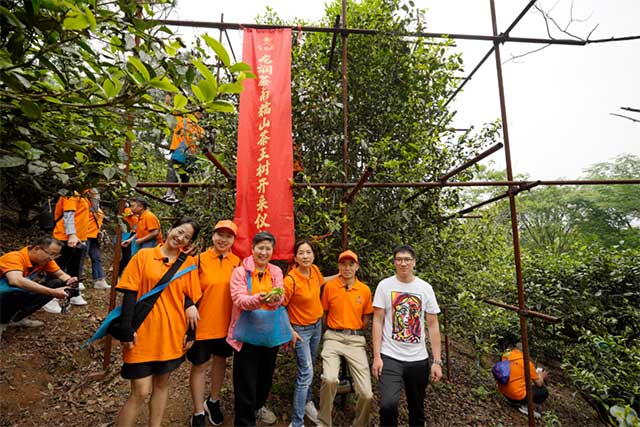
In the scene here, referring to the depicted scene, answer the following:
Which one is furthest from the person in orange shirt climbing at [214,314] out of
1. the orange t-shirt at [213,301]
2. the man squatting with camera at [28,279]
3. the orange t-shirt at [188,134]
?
the man squatting with camera at [28,279]

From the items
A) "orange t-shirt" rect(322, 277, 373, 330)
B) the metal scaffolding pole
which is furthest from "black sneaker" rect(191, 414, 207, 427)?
the metal scaffolding pole

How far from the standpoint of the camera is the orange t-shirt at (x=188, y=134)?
3625 mm

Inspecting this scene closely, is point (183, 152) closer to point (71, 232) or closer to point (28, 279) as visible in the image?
point (71, 232)

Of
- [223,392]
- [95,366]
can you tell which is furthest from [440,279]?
[95,366]

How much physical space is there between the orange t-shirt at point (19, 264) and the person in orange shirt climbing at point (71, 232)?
841 millimetres

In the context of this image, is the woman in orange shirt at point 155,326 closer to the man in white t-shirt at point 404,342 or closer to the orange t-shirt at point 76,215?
the man in white t-shirt at point 404,342

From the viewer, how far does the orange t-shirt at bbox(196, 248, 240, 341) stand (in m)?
2.79

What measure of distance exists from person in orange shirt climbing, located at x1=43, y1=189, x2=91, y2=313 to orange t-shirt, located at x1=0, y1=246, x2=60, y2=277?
0.84 meters

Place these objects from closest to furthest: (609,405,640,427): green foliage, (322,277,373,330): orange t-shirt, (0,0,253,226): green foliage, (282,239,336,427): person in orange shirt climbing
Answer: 1. (0,0,253,226): green foliage
2. (609,405,640,427): green foliage
3. (282,239,336,427): person in orange shirt climbing
4. (322,277,373,330): orange t-shirt

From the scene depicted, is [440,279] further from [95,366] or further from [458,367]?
[95,366]

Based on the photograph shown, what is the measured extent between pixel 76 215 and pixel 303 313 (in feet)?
12.7

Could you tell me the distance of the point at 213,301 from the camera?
2816 millimetres

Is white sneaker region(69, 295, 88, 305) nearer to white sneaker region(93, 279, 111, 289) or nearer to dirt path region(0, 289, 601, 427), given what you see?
dirt path region(0, 289, 601, 427)

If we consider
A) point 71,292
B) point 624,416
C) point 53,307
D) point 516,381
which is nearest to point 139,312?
point 71,292
